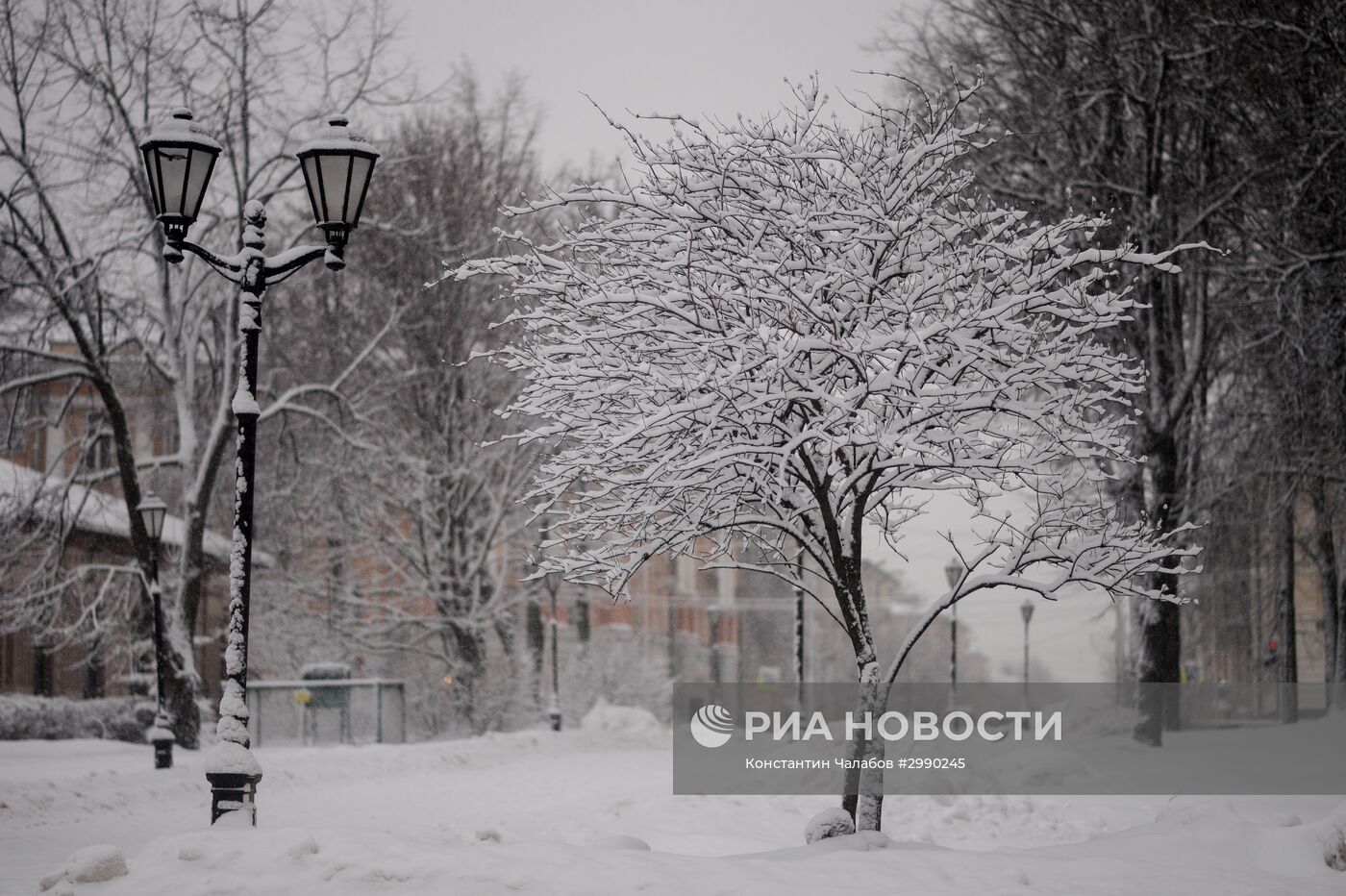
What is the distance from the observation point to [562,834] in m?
14.2

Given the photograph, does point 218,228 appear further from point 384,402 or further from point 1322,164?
point 1322,164

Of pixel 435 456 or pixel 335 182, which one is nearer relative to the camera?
pixel 335 182

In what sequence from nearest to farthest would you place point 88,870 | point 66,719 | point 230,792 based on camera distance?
point 88,870
point 230,792
point 66,719

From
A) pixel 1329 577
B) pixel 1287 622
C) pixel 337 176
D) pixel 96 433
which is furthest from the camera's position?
pixel 1287 622

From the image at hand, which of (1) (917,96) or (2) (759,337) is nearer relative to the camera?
(2) (759,337)

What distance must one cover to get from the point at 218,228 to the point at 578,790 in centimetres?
1250

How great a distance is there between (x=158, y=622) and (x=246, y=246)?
1151 cm

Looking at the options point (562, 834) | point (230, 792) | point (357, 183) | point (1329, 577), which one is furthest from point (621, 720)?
point (357, 183)

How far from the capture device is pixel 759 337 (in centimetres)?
969

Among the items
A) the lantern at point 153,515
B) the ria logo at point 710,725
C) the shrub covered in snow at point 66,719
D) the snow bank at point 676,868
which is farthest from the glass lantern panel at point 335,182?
the shrub covered in snow at point 66,719

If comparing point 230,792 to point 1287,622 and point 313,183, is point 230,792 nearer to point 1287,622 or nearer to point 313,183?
point 313,183

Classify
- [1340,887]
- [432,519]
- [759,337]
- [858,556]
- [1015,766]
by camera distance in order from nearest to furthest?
[1340,887] → [759,337] → [858,556] → [1015,766] → [432,519]

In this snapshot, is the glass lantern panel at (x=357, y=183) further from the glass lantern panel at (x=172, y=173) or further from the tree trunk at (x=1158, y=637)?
the tree trunk at (x=1158, y=637)

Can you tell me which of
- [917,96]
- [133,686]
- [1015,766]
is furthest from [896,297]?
[133,686]
